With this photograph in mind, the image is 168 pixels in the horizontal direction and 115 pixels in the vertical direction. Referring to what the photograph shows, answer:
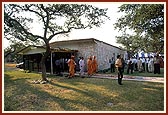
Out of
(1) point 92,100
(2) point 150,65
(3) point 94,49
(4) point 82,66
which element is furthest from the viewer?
(3) point 94,49

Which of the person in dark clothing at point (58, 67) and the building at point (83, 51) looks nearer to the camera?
the person in dark clothing at point (58, 67)

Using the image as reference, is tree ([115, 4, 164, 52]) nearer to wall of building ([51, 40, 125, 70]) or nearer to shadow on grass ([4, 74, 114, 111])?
wall of building ([51, 40, 125, 70])

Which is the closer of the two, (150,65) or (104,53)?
(150,65)

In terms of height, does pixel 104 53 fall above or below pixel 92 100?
above

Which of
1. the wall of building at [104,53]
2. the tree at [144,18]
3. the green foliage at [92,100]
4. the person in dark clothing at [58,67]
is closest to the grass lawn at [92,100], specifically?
the green foliage at [92,100]

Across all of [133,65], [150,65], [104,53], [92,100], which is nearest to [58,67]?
[104,53]

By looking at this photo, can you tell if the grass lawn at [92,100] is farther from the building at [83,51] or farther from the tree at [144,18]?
the building at [83,51]

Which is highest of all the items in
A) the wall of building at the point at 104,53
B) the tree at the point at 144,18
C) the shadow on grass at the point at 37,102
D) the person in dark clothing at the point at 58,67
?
the tree at the point at 144,18

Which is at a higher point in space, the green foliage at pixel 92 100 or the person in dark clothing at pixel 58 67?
the person in dark clothing at pixel 58 67

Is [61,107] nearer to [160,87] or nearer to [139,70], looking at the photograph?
[160,87]

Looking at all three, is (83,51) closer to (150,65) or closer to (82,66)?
(82,66)

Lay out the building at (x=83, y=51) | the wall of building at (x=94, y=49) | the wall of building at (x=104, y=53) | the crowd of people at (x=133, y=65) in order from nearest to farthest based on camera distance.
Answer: the crowd of people at (x=133, y=65) → the building at (x=83, y=51) → the wall of building at (x=94, y=49) → the wall of building at (x=104, y=53)

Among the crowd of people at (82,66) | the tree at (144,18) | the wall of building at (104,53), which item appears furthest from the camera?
the wall of building at (104,53)

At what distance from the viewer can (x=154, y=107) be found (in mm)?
7340
